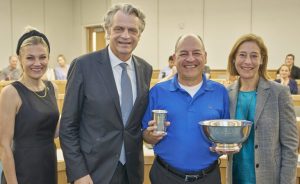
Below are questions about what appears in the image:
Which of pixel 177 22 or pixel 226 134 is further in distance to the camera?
pixel 177 22

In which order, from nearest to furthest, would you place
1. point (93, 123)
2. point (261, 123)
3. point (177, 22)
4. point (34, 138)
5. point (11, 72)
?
point (93, 123) < point (261, 123) < point (34, 138) < point (11, 72) < point (177, 22)

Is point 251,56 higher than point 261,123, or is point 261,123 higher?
point 251,56

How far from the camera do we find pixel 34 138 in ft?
6.92

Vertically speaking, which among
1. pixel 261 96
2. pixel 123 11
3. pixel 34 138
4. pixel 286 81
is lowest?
pixel 286 81

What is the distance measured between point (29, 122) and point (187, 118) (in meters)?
0.87

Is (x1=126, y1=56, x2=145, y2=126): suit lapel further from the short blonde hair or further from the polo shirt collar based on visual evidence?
the short blonde hair

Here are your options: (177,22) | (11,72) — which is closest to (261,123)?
(11,72)

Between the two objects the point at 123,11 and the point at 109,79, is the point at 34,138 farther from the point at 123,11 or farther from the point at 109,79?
the point at 123,11

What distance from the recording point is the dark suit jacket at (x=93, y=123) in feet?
6.06

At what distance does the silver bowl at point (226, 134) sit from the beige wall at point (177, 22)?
740 centimetres

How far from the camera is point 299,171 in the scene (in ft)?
7.74

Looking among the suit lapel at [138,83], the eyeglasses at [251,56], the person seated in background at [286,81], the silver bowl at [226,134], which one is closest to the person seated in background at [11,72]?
the person seated in background at [286,81]

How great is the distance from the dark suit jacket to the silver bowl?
397 millimetres

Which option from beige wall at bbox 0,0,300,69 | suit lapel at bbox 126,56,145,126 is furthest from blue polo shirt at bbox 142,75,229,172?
beige wall at bbox 0,0,300,69
